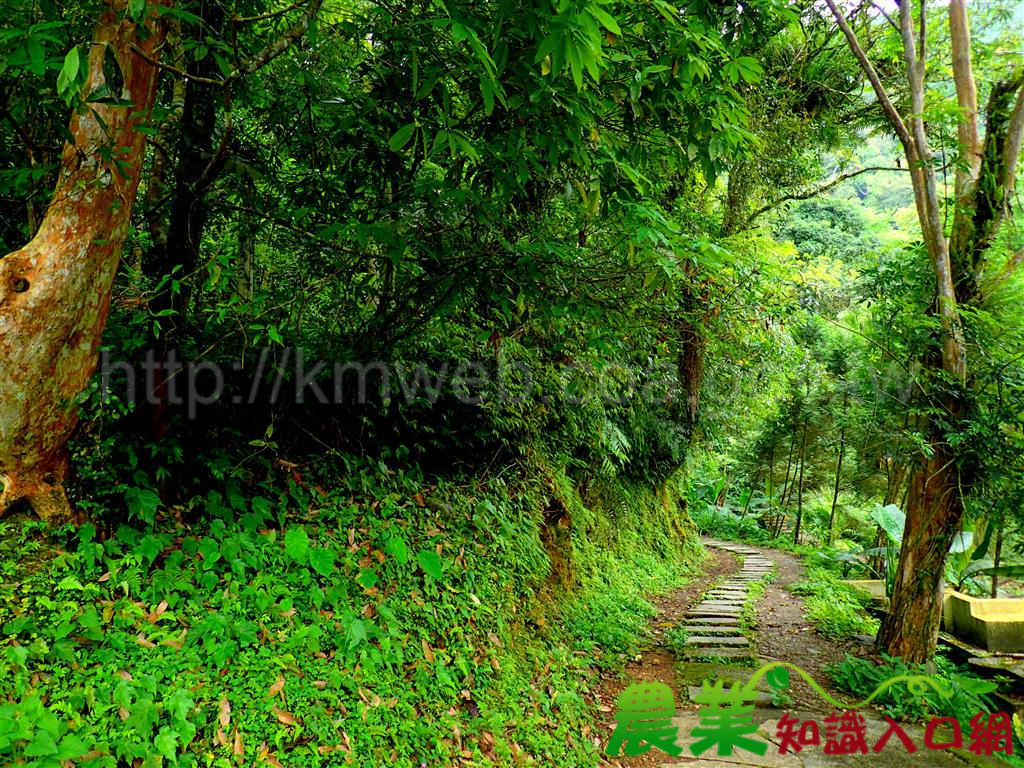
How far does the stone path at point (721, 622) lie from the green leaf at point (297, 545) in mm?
4403

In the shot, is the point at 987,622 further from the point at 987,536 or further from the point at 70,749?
→ the point at 70,749

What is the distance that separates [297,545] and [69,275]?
5.98 ft

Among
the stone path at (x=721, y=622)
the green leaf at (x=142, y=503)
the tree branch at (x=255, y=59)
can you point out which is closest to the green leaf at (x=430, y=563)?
the green leaf at (x=142, y=503)

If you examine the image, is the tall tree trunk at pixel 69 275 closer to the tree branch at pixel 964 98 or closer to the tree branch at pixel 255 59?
the tree branch at pixel 255 59

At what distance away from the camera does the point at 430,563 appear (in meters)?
4.15

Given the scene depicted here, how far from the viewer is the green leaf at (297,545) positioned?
3.49 meters

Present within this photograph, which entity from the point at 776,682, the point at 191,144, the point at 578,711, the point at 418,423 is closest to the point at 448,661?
the point at 578,711

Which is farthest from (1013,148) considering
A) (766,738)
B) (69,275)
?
(69,275)

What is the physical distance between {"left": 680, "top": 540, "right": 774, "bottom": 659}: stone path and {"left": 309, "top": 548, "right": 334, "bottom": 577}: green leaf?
14.0 ft

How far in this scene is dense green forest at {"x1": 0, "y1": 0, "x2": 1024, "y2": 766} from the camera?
100 inches

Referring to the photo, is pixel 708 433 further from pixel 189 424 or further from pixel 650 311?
pixel 189 424

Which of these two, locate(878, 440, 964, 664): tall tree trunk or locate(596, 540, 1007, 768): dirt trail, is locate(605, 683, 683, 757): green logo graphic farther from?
locate(878, 440, 964, 664): tall tree trunk

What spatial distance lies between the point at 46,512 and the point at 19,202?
1.91m

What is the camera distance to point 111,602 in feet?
9.02
